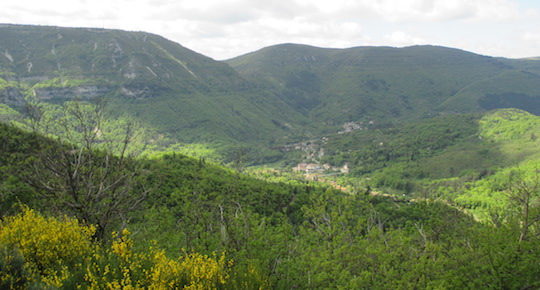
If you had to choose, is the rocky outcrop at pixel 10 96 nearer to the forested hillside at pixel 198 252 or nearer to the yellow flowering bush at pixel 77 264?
the forested hillside at pixel 198 252

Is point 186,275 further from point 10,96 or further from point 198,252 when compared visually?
point 10,96

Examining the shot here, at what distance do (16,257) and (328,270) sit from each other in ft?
54.0

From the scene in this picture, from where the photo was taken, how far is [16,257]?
27.3ft

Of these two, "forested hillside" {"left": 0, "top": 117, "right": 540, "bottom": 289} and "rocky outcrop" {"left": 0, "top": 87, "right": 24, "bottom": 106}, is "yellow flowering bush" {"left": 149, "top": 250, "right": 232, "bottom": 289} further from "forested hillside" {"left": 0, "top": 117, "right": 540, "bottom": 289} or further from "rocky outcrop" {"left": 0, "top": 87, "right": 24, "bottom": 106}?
"rocky outcrop" {"left": 0, "top": 87, "right": 24, "bottom": 106}

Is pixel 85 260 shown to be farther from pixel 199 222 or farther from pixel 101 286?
pixel 199 222

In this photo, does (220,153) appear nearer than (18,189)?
No

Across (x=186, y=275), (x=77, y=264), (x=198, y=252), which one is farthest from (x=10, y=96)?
(x=186, y=275)

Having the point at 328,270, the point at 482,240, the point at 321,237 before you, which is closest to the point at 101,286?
the point at 328,270

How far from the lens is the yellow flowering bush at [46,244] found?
375 inches

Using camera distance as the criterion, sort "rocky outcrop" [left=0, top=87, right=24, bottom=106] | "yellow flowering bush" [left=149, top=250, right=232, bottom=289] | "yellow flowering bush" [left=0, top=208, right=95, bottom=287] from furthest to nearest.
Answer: "rocky outcrop" [left=0, top=87, right=24, bottom=106], "yellow flowering bush" [left=0, top=208, right=95, bottom=287], "yellow flowering bush" [left=149, top=250, right=232, bottom=289]

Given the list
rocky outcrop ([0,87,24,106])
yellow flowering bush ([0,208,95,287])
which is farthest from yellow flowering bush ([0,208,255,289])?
rocky outcrop ([0,87,24,106])

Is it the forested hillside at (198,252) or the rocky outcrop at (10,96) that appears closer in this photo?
the forested hillside at (198,252)

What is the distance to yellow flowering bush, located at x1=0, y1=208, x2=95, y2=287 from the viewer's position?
9.53m

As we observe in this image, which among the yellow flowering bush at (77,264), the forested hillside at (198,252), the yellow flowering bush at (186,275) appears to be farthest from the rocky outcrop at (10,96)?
the yellow flowering bush at (186,275)
